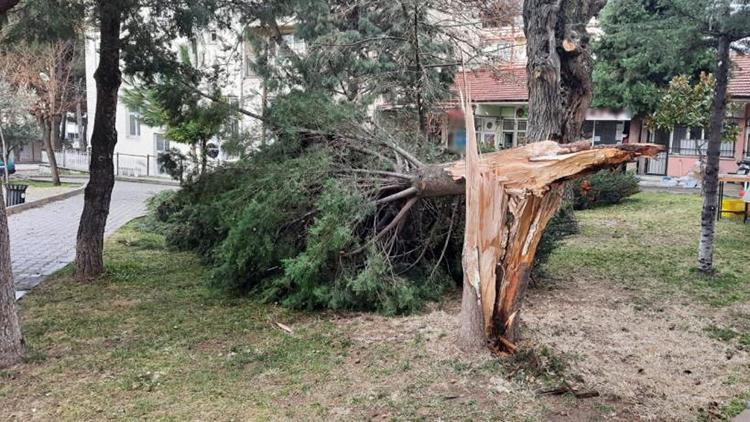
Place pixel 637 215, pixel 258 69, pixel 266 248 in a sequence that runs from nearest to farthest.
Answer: pixel 266 248, pixel 258 69, pixel 637 215

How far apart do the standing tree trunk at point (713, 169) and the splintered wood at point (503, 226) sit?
430 centimetres

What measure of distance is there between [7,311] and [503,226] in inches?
150

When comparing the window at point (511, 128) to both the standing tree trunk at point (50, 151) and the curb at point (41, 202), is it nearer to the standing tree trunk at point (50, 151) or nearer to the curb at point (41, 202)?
the curb at point (41, 202)

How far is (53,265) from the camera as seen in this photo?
878cm

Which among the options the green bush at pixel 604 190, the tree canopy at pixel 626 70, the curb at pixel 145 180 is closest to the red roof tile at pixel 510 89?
the tree canopy at pixel 626 70

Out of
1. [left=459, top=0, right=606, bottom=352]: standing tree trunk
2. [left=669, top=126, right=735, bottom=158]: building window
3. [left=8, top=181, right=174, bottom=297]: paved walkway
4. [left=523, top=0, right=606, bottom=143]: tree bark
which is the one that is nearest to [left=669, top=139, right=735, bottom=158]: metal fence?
[left=669, top=126, right=735, bottom=158]: building window

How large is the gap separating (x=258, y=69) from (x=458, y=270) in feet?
16.7

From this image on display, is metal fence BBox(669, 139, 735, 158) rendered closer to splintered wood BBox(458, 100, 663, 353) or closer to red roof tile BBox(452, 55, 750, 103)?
red roof tile BBox(452, 55, 750, 103)

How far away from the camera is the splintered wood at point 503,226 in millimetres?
4363

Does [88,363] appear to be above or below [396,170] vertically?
below

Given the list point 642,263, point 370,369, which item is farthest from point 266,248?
point 642,263

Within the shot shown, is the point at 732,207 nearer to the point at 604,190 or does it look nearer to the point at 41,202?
Answer: the point at 604,190

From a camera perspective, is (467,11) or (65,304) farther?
(467,11)

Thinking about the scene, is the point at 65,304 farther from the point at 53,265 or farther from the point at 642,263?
the point at 642,263
